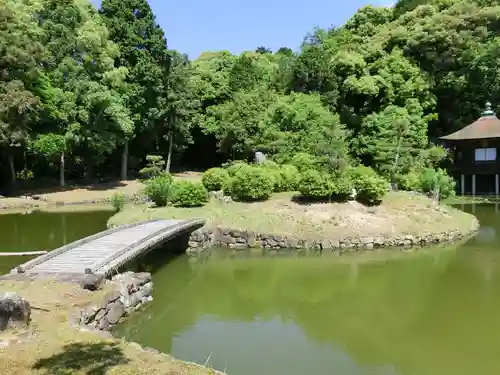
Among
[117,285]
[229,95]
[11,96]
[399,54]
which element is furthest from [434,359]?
[229,95]

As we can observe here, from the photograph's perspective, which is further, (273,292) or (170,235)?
(170,235)

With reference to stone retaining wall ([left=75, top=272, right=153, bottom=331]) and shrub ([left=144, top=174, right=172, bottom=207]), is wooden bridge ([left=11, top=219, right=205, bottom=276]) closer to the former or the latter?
stone retaining wall ([left=75, top=272, right=153, bottom=331])

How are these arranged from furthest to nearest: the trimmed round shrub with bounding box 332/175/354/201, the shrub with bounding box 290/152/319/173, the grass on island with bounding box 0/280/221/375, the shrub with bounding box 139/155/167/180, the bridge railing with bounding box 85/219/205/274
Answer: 1. the shrub with bounding box 139/155/167/180
2. the shrub with bounding box 290/152/319/173
3. the trimmed round shrub with bounding box 332/175/354/201
4. the bridge railing with bounding box 85/219/205/274
5. the grass on island with bounding box 0/280/221/375

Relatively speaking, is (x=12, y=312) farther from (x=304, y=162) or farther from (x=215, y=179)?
(x=304, y=162)

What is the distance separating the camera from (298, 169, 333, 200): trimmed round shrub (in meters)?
18.6

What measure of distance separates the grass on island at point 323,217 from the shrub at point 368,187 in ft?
1.30

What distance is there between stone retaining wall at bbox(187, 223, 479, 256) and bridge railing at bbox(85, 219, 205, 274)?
506mm

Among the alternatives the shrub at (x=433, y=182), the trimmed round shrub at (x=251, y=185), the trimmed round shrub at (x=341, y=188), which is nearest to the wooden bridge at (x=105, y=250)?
the trimmed round shrub at (x=251, y=185)

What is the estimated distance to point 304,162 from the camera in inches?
874

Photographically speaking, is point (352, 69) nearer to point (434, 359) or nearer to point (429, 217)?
point (429, 217)

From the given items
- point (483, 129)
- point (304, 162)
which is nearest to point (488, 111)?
point (483, 129)

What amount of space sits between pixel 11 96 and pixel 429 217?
2228cm

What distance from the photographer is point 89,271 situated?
10.0 m

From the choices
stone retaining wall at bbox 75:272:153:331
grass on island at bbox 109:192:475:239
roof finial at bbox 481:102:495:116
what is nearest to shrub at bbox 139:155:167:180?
grass on island at bbox 109:192:475:239
